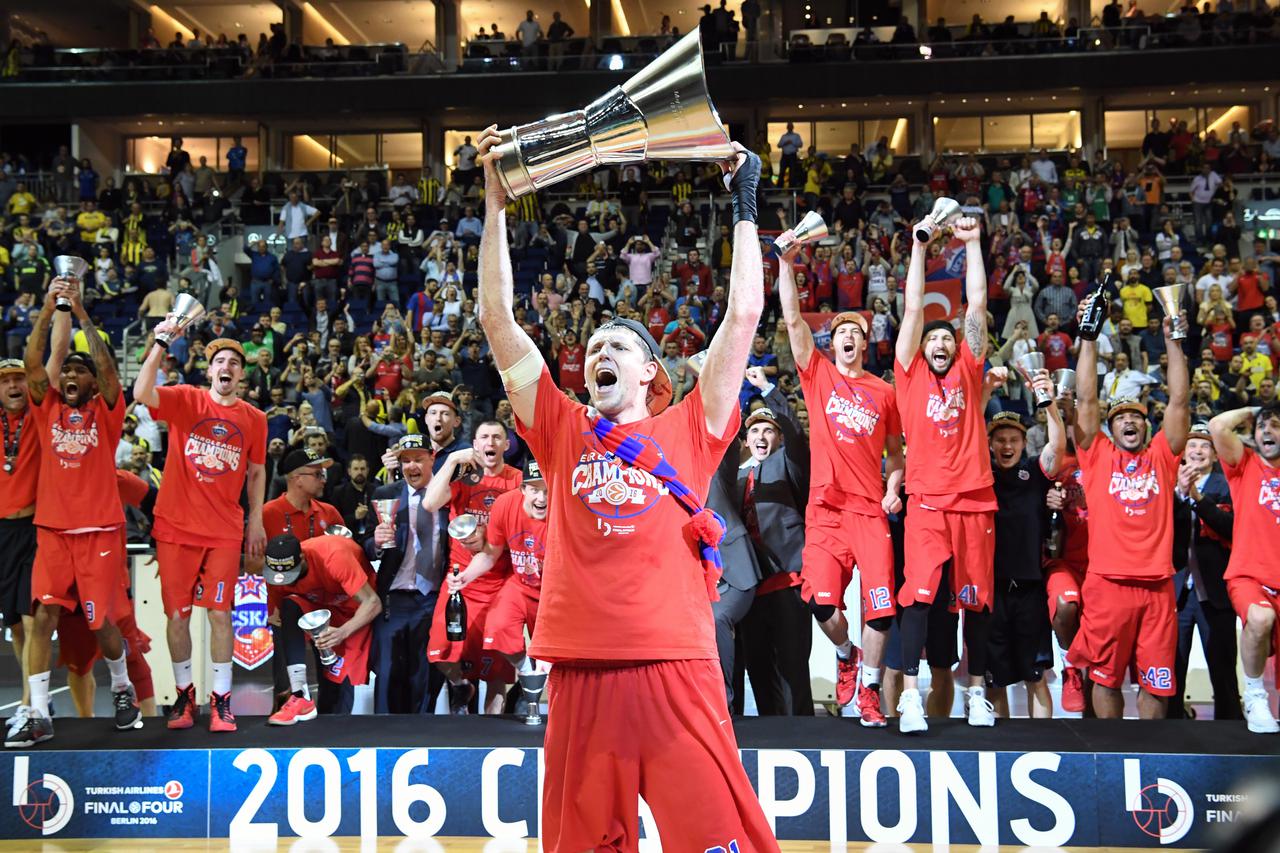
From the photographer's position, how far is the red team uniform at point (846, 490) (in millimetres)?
7098

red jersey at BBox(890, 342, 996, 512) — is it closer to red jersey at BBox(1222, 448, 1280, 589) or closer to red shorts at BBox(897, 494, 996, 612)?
red shorts at BBox(897, 494, 996, 612)

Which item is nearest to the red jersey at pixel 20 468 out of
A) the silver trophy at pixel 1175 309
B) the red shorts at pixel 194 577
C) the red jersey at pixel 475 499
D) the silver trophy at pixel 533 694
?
the red shorts at pixel 194 577

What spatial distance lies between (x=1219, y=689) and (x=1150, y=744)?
1634 millimetres

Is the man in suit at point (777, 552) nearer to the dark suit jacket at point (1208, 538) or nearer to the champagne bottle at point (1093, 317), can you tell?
the champagne bottle at point (1093, 317)

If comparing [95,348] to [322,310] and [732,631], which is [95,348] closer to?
[732,631]

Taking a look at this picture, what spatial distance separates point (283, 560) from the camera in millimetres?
7547

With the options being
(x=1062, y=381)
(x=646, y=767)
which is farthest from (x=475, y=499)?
(x=646, y=767)

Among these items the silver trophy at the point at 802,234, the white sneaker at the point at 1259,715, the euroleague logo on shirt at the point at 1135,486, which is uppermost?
the silver trophy at the point at 802,234

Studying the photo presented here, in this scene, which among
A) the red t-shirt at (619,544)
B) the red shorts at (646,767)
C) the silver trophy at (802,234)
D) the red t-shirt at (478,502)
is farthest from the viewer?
the red t-shirt at (478,502)

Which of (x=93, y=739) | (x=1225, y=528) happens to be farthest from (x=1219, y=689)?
(x=93, y=739)

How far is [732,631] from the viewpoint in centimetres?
741

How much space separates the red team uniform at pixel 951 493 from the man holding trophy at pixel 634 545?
140 inches

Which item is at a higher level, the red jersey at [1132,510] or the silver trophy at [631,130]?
the silver trophy at [631,130]

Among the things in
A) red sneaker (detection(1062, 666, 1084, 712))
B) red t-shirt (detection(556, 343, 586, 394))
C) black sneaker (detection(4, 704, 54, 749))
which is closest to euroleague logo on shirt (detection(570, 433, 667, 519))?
black sneaker (detection(4, 704, 54, 749))
